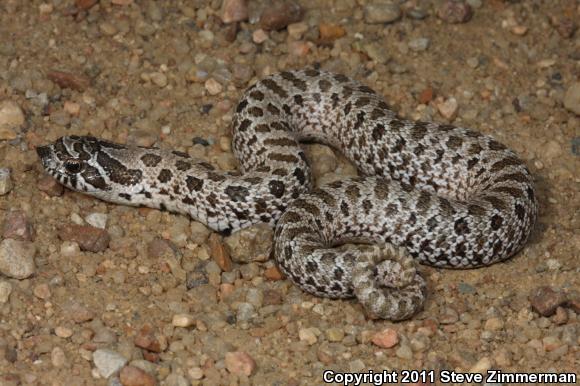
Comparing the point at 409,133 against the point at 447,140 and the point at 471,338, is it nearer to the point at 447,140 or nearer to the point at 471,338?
the point at 447,140

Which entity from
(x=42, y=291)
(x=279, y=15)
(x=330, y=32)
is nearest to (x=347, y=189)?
(x=330, y=32)

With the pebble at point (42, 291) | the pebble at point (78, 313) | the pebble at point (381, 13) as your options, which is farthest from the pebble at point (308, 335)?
the pebble at point (381, 13)

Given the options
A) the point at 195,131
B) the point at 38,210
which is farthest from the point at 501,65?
the point at 38,210

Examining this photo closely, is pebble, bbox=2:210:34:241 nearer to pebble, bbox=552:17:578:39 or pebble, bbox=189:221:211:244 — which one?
pebble, bbox=189:221:211:244

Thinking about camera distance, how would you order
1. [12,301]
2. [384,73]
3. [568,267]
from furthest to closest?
1. [384,73]
2. [568,267]
3. [12,301]

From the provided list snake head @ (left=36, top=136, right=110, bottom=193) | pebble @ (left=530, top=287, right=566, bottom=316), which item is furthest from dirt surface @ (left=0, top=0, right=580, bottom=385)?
snake head @ (left=36, top=136, right=110, bottom=193)

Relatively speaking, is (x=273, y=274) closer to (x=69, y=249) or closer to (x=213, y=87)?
(x=69, y=249)

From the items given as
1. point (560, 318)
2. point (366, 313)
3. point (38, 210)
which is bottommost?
point (38, 210)
